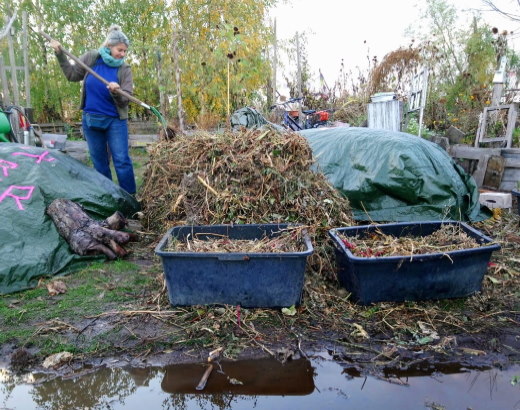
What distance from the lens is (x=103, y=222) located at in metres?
3.77

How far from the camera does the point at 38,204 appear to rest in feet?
11.5

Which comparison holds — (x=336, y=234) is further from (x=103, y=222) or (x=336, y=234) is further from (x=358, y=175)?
(x=103, y=222)

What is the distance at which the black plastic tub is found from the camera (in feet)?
8.63

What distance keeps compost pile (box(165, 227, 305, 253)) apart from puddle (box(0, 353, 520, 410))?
0.78 metres

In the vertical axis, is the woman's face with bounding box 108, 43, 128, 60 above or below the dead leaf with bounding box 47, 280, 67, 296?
above

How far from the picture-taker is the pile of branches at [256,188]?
3.27 metres

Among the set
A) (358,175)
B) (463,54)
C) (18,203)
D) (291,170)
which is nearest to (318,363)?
(291,170)

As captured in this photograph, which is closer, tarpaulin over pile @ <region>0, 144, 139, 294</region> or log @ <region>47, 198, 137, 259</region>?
tarpaulin over pile @ <region>0, 144, 139, 294</region>

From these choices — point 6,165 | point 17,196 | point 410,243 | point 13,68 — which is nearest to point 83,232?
point 17,196

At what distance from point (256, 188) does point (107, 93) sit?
227 centimetres

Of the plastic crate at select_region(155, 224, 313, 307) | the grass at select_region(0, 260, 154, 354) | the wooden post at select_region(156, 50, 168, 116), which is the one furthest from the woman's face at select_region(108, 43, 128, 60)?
the wooden post at select_region(156, 50, 168, 116)

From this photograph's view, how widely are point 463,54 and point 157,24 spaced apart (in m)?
7.68

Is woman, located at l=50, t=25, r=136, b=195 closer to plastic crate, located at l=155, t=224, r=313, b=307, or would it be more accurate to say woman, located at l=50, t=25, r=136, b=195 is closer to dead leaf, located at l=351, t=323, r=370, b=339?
plastic crate, located at l=155, t=224, r=313, b=307

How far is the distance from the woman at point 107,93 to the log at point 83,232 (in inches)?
46.6
